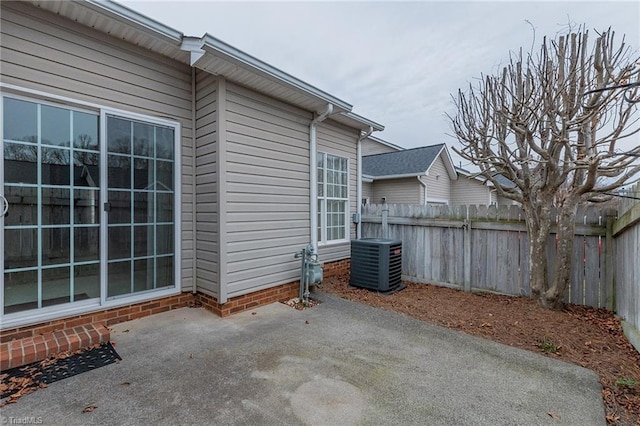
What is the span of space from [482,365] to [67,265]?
171 inches

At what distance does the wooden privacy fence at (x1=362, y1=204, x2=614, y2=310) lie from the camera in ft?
13.4

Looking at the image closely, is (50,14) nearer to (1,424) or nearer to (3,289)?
(3,289)

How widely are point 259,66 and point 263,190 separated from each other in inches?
64.9

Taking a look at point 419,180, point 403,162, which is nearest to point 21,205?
point 419,180

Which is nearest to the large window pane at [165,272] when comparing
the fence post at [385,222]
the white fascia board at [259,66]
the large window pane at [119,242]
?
the large window pane at [119,242]

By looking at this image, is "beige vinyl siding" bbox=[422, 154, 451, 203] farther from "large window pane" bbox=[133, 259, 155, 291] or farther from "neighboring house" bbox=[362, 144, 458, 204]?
"large window pane" bbox=[133, 259, 155, 291]

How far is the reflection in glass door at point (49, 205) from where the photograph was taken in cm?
290

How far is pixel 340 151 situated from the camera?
20.6ft

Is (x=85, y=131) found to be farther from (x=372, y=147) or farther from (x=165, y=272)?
(x=372, y=147)

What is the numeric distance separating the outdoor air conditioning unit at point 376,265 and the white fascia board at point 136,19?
404 centimetres

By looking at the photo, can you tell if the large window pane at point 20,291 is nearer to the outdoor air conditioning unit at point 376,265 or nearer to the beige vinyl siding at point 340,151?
the beige vinyl siding at point 340,151

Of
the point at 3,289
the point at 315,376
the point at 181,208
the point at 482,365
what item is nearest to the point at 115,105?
the point at 181,208

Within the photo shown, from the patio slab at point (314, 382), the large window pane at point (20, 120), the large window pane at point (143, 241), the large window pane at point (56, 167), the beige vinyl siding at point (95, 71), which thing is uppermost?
the beige vinyl siding at point (95, 71)

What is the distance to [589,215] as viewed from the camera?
13.7 feet
